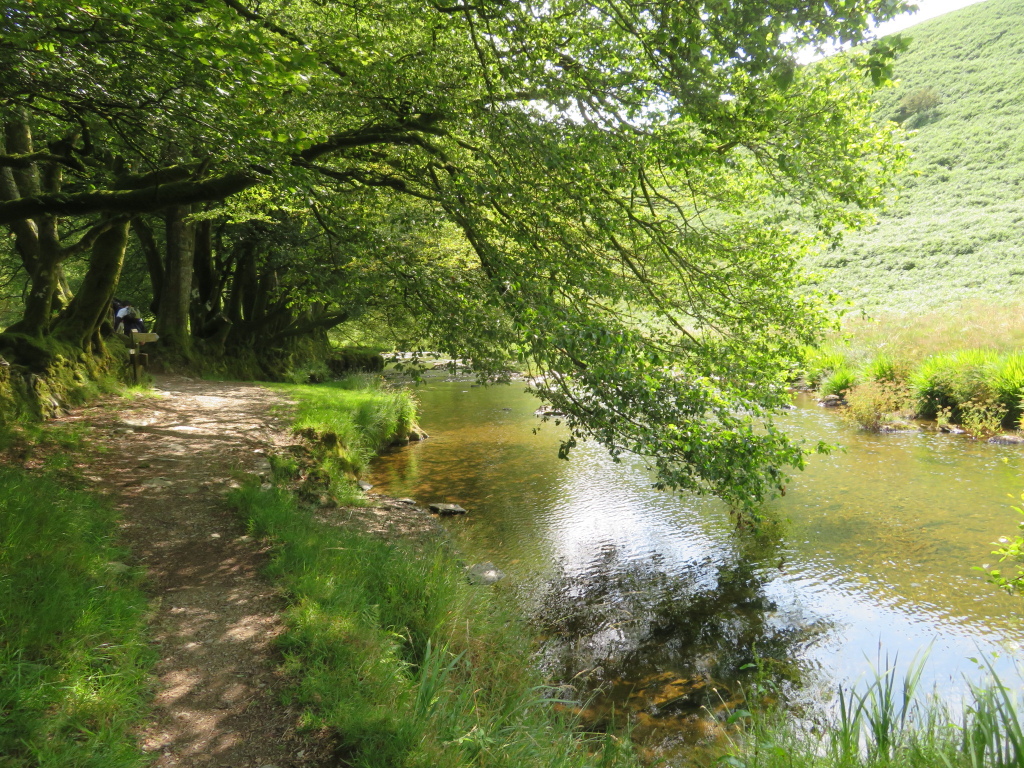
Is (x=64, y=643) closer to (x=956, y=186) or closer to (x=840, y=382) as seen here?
(x=840, y=382)

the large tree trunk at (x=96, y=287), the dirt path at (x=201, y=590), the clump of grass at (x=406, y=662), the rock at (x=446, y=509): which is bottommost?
the rock at (x=446, y=509)

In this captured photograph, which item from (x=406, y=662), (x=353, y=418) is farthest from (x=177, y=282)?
(x=406, y=662)

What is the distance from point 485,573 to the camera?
775 centimetres

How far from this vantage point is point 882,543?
875 cm

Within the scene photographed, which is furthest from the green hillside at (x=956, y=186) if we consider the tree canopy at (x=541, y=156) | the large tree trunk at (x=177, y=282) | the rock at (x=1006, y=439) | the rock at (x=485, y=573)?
the large tree trunk at (x=177, y=282)

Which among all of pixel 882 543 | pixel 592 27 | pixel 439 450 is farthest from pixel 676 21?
pixel 439 450

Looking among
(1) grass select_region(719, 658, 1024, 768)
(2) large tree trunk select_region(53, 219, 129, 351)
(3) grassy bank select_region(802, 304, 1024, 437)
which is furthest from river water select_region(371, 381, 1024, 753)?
(2) large tree trunk select_region(53, 219, 129, 351)

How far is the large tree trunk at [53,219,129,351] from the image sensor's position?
995 centimetres

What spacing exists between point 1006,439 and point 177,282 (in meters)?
20.2

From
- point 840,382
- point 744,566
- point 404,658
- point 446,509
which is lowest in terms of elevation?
point 744,566

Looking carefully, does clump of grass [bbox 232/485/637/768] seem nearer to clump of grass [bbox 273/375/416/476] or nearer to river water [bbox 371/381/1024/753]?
river water [bbox 371/381/1024/753]

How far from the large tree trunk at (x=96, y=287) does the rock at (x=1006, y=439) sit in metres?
18.3

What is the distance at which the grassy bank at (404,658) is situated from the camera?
332 centimetres

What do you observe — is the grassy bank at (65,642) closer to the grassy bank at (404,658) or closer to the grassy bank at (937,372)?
the grassy bank at (404,658)
